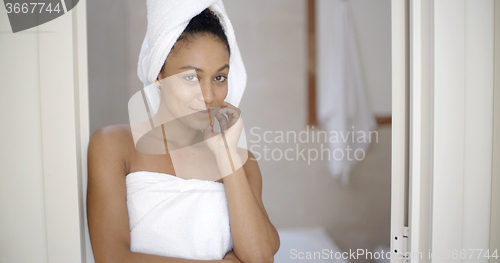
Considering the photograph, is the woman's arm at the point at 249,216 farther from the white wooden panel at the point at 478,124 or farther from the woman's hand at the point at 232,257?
the white wooden panel at the point at 478,124

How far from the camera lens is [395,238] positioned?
34.4 inches

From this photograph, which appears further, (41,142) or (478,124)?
(478,124)

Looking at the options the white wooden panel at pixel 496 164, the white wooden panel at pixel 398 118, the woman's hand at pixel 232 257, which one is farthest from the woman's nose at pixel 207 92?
the white wooden panel at pixel 496 164

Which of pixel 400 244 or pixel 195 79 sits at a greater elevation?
pixel 195 79

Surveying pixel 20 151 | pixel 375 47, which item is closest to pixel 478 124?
pixel 375 47

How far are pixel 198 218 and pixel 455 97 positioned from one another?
853 mm

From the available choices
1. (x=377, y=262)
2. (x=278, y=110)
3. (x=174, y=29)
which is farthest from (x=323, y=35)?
(x=377, y=262)

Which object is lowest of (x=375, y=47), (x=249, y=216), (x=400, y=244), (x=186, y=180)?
(x=400, y=244)

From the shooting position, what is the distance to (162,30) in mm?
698

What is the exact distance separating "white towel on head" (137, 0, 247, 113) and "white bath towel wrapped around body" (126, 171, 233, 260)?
21 centimetres

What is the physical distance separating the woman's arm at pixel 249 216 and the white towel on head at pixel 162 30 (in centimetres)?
25

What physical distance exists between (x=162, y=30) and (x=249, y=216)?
55 cm

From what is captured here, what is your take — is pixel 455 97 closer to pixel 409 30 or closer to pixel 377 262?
pixel 409 30

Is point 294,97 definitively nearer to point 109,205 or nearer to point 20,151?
point 109,205
